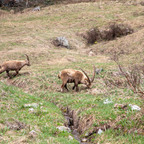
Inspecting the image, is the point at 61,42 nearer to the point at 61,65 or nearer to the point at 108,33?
the point at 108,33

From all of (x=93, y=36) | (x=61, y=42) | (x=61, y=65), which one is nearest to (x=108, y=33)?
(x=93, y=36)

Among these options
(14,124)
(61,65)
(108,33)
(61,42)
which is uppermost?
(14,124)

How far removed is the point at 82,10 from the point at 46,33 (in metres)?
13.1

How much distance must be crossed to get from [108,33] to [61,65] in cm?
1272

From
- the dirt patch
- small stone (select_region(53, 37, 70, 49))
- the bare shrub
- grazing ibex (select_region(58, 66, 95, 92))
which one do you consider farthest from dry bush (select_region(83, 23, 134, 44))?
the dirt patch

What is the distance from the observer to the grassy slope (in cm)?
836

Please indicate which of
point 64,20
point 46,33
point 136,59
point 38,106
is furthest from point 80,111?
point 64,20

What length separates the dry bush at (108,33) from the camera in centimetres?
3000

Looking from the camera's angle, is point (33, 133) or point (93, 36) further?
point (93, 36)

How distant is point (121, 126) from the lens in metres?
8.47

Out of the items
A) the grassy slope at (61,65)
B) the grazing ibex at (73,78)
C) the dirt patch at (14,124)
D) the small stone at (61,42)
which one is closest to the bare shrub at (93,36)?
the grassy slope at (61,65)

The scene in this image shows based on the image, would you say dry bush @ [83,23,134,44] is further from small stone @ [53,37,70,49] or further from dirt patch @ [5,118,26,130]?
dirt patch @ [5,118,26,130]

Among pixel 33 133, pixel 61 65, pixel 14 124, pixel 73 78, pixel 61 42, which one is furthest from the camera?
pixel 61 42

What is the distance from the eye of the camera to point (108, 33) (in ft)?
99.8
